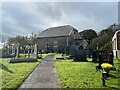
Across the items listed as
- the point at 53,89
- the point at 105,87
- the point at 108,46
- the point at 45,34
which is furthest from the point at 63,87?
the point at 45,34

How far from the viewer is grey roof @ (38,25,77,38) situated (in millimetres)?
62725

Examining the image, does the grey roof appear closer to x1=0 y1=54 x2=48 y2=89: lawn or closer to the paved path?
x1=0 y1=54 x2=48 y2=89: lawn

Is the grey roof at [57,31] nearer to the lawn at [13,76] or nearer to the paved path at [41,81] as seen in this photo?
the lawn at [13,76]

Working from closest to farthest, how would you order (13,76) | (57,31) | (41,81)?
1. (41,81)
2. (13,76)
3. (57,31)

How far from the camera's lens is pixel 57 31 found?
217ft

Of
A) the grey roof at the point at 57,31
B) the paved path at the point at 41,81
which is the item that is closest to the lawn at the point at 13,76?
the paved path at the point at 41,81

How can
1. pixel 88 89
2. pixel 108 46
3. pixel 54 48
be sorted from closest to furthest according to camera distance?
pixel 88 89, pixel 108 46, pixel 54 48

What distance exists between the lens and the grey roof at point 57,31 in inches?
2469

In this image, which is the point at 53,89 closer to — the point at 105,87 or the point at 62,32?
the point at 105,87

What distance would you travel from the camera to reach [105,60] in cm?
1558

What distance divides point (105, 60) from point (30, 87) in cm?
800

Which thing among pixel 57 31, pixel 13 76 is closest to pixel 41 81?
pixel 13 76

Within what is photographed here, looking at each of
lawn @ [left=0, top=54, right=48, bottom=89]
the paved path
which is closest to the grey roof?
lawn @ [left=0, top=54, right=48, bottom=89]

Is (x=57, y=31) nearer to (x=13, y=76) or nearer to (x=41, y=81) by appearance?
(x=13, y=76)
